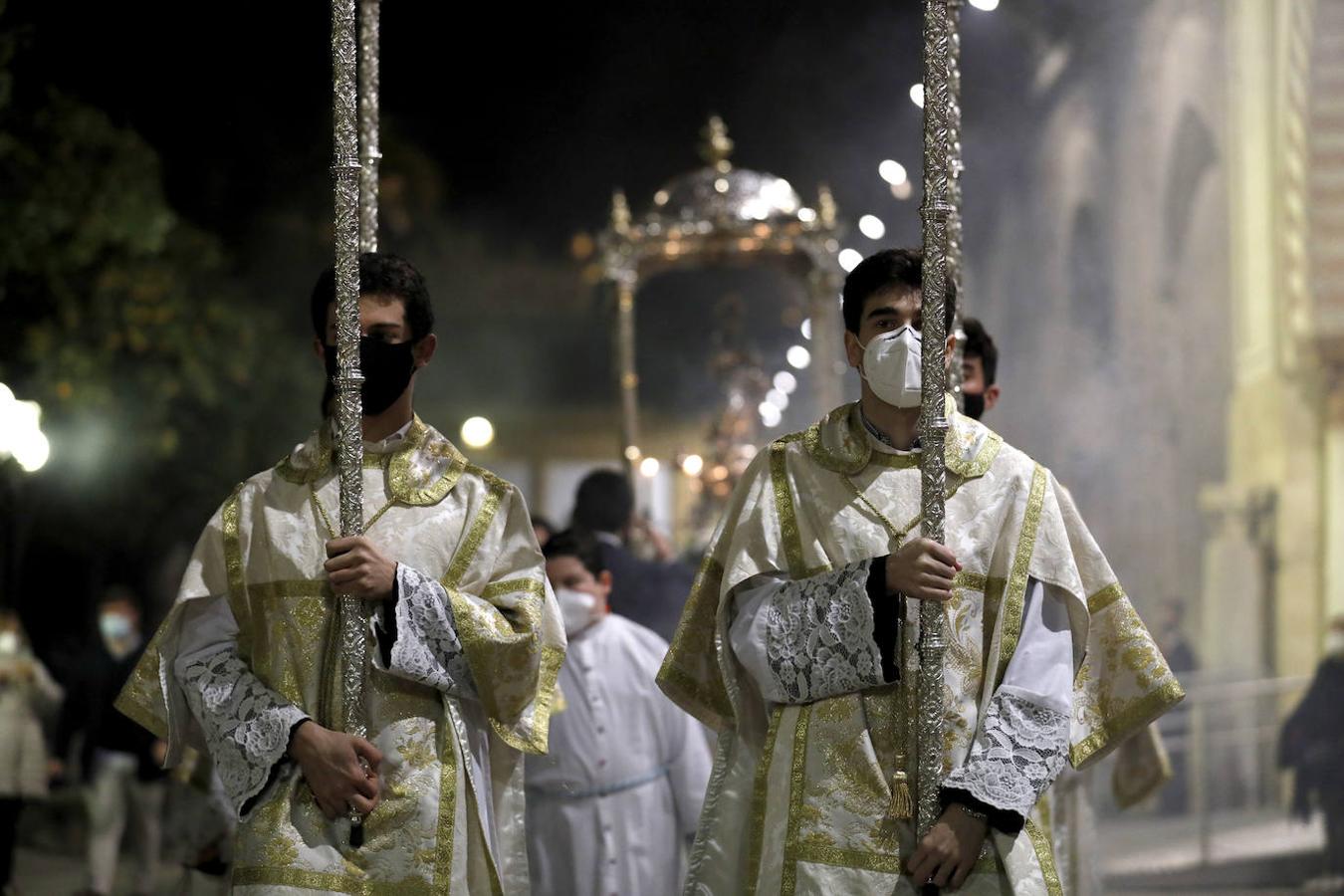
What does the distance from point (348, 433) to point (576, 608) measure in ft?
7.52

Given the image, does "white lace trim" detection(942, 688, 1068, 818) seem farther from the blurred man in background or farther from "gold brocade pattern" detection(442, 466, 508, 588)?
the blurred man in background

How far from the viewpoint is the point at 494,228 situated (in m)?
16.0

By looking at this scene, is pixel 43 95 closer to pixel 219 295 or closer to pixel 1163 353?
pixel 219 295

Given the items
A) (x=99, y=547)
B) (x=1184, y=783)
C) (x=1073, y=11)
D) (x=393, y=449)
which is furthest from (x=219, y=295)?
(x=393, y=449)

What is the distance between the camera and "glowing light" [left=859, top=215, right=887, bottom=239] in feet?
38.4

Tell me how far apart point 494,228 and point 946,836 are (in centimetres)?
1301

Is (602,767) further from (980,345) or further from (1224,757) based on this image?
(1224,757)

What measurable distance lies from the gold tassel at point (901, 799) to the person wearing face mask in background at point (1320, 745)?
806cm

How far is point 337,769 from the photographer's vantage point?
359 centimetres

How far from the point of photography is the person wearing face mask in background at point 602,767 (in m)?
5.91

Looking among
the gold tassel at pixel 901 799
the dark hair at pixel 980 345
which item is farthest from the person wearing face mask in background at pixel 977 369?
the gold tassel at pixel 901 799

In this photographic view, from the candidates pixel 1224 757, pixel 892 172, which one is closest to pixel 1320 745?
pixel 1224 757

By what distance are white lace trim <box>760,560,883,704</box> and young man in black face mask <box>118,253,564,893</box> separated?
1.73ft

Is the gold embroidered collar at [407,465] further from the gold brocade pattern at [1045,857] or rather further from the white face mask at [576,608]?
the white face mask at [576,608]
